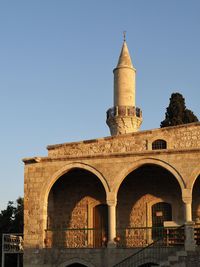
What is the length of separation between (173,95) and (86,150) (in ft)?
44.9

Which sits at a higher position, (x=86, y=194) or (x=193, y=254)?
Answer: (x=86, y=194)

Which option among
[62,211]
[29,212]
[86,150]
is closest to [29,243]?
[29,212]

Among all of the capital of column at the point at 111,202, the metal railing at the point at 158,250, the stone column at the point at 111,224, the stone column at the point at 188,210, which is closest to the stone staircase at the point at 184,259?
the metal railing at the point at 158,250

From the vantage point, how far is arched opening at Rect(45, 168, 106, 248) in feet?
68.2

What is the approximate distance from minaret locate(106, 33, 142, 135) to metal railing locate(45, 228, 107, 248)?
460 inches

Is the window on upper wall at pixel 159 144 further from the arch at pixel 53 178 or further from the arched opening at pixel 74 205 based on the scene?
the arch at pixel 53 178

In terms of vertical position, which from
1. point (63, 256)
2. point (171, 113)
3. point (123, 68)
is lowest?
point (63, 256)

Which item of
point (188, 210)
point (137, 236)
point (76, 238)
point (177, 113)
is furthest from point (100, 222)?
point (177, 113)

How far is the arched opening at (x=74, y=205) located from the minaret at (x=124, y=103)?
10552 mm

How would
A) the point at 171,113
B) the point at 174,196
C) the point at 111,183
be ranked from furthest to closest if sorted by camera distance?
the point at 171,113, the point at 174,196, the point at 111,183

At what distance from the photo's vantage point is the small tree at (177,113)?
1324 inches

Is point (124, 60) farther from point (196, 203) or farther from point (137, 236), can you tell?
point (137, 236)

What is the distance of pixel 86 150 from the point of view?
22.8 meters

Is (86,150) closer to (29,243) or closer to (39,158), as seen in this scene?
(39,158)
